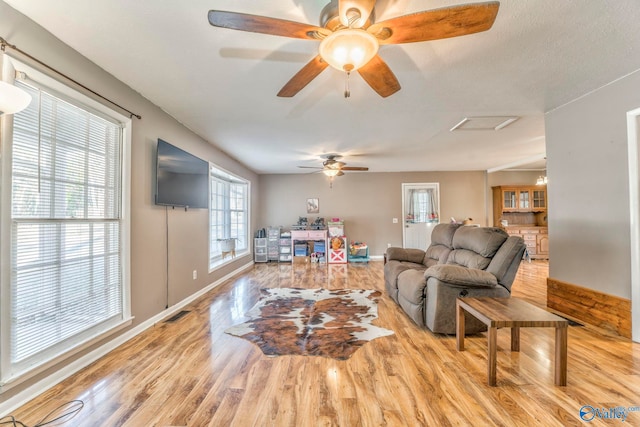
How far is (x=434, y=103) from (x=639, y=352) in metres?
2.78

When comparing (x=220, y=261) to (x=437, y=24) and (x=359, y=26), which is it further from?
(x=437, y=24)

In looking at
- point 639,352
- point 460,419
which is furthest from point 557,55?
point 460,419

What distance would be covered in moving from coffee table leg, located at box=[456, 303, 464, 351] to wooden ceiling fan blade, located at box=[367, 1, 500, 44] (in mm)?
2004

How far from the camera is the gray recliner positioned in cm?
246

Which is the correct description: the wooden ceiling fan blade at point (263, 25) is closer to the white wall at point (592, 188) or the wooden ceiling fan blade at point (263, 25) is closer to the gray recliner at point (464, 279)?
the gray recliner at point (464, 279)

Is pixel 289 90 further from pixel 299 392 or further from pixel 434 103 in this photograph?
pixel 299 392

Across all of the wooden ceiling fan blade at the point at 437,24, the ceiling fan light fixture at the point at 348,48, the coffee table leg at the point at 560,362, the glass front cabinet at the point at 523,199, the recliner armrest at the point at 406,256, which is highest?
the wooden ceiling fan blade at the point at 437,24

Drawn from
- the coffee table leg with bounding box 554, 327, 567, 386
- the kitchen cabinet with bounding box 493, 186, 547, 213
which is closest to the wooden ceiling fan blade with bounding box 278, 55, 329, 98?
the coffee table leg with bounding box 554, 327, 567, 386

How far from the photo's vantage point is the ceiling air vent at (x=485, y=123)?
334cm

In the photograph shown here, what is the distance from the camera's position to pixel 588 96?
2732mm

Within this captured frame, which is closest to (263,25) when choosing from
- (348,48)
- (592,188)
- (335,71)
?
(348,48)

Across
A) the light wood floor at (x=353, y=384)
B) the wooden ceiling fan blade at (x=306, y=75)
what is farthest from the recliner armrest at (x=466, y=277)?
the wooden ceiling fan blade at (x=306, y=75)

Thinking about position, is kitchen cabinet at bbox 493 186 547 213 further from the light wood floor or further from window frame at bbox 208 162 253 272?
window frame at bbox 208 162 253 272

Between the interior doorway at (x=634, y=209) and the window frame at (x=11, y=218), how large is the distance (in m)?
4.55
